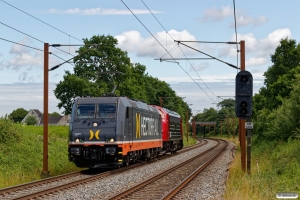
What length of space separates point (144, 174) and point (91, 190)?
6.59 meters

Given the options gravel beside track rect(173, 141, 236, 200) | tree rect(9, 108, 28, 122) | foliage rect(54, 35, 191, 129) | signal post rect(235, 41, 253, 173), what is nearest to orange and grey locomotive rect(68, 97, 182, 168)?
gravel beside track rect(173, 141, 236, 200)

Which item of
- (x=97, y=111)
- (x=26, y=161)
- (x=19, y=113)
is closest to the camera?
(x=26, y=161)

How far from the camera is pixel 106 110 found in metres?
25.3

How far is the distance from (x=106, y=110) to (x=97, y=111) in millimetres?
421

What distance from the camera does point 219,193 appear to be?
55.1ft

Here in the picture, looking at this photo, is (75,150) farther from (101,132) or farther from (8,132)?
(8,132)

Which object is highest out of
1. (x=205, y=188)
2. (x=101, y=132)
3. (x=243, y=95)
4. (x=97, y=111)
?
(x=243, y=95)

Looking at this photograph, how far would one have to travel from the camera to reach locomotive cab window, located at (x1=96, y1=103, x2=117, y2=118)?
25.1m

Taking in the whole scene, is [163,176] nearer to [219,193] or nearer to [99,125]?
[99,125]

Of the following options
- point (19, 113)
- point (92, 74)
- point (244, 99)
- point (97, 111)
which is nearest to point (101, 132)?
point (97, 111)

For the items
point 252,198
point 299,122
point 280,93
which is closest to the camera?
point 252,198

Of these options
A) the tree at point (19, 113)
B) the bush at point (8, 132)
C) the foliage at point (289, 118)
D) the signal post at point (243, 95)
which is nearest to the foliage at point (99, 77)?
the foliage at point (289, 118)

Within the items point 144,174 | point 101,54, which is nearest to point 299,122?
point 144,174

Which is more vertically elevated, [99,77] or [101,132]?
[99,77]
